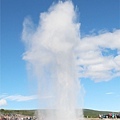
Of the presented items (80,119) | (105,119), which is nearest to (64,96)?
(80,119)

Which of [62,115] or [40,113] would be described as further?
[40,113]

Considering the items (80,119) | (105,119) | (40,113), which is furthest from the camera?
(105,119)

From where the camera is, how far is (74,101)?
1650 inches

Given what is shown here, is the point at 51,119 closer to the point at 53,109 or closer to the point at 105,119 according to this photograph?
the point at 53,109

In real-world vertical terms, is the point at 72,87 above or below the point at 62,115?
above

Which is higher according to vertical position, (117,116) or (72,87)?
(72,87)

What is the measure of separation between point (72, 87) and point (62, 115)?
4.13m

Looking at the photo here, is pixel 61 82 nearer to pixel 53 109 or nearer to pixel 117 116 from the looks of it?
pixel 53 109

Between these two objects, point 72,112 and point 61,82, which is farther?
point 61,82

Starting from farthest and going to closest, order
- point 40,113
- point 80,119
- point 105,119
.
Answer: point 105,119 < point 40,113 < point 80,119

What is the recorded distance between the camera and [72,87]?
4300 centimetres

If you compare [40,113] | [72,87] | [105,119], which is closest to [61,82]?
[72,87]

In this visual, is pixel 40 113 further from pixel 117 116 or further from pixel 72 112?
pixel 117 116

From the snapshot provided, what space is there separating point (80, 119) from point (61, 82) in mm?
6058
